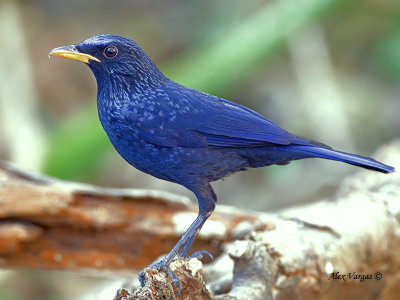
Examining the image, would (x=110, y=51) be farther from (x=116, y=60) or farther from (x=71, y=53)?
(x=71, y=53)

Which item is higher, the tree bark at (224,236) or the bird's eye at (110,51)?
the bird's eye at (110,51)

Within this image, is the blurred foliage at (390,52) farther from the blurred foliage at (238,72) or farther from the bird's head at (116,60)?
the bird's head at (116,60)

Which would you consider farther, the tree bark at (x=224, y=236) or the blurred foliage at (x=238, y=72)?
the blurred foliage at (x=238, y=72)

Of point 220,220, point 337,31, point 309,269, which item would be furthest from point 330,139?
point 309,269
